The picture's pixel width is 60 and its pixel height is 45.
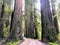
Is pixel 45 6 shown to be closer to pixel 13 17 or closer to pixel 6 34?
pixel 13 17

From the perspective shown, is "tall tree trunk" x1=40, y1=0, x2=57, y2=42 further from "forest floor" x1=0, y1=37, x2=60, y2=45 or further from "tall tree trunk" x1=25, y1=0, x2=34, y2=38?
"tall tree trunk" x1=25, y1=0, x2=34, y2=38

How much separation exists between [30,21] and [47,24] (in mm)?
430

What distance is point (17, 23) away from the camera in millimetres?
3494

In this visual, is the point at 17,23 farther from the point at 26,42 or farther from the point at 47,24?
the point at 47,24

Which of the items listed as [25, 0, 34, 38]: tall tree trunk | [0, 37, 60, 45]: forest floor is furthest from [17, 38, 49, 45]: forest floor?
[25, 0, 34, 38]: tall tree trunk

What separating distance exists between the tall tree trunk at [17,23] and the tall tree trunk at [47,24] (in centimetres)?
57

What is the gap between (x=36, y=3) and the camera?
3.66 meters

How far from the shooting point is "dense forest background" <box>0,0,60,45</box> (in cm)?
343

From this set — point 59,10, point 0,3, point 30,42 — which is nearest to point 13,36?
point 30,42

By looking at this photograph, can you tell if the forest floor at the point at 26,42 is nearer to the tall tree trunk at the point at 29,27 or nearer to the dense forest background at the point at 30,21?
the dense forest background at the point at 30,21

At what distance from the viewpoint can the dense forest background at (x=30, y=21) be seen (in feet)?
11.3

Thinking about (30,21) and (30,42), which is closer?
(30,42)

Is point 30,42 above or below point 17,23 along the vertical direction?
below

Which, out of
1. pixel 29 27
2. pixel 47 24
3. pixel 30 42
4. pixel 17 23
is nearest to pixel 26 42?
pixel 30 42
